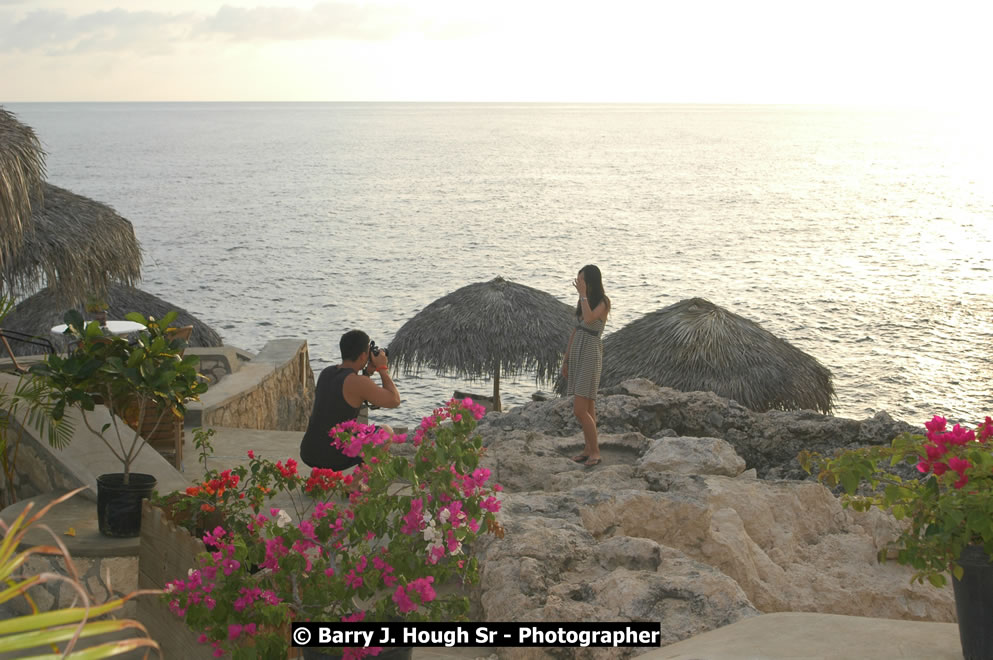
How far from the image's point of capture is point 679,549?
497 centimetres

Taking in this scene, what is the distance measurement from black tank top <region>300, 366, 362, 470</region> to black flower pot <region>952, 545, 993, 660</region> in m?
3.75

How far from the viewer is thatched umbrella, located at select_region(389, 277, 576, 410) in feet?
48.9

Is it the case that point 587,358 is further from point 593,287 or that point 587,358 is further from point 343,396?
point 343,396

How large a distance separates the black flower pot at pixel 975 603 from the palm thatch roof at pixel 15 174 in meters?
7.48

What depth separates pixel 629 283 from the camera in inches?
1640

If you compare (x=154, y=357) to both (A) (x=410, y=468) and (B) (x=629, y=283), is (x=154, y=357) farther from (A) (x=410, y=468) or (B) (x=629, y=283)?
(B) (x=629, y=283)

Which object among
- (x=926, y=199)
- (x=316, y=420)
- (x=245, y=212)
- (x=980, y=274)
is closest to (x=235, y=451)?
(x=316, y=420)

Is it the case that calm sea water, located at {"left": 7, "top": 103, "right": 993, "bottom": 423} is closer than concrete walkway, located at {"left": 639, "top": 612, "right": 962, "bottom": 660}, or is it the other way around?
concrete walkway, located at {"left": 639, "top": 612, "right": 962, "bottom": 660}

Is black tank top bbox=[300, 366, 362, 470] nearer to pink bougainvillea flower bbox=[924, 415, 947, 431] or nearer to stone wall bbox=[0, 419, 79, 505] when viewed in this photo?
stone wall bbox=[0, 419, 79, 505]

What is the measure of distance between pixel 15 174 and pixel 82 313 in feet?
21.3

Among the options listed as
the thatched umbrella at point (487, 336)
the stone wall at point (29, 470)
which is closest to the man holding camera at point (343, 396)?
the stone wall at point (29, 470)

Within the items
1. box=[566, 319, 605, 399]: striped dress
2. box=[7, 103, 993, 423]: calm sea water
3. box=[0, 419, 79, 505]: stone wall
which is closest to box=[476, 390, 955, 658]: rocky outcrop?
box=[566, 319, 605, 399]: striped dress

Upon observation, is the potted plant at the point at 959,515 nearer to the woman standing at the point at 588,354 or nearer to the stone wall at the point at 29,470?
the woman standing at the point at 588,354

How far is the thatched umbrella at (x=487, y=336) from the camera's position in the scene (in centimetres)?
1490
